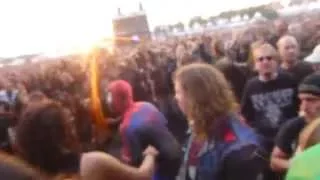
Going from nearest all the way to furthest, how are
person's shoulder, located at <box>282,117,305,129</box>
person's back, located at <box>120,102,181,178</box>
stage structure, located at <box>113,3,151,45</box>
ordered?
person's shoulder, located at <box>282,117,305,129</box> → person's back, located at <box>120,102,181,178</box> → stage structure, located at <box>113,3,151,45</box>

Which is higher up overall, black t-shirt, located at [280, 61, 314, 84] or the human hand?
black t-shirt, located at [280, 61, 314, 84]

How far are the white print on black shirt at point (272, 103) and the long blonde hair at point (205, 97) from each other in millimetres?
2051

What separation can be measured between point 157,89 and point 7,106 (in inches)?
80.5

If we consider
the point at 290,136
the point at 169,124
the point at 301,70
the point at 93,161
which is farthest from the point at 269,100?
the point at 93,161

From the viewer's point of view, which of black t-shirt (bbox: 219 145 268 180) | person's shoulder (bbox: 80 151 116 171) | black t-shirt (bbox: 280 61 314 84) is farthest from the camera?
black t-shirt (bbox: 280 61 314 84)

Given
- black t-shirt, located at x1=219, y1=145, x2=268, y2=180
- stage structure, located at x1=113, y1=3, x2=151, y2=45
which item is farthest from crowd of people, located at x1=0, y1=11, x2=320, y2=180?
stage structure, located at x1=113, y1=3, x2=151, y2=45

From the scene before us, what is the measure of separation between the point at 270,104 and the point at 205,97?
2232 mm

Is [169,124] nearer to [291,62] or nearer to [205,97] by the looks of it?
[291,62]

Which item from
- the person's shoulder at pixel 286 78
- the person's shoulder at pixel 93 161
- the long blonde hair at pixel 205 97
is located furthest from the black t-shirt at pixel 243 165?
the person's shoulder at pixel 286 78

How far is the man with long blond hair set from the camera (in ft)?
11.9

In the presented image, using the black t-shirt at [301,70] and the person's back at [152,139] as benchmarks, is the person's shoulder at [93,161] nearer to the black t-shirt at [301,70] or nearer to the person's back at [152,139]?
the person's back at [152,139]

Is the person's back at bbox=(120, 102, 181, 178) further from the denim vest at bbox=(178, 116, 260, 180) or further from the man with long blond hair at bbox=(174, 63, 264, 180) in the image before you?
the denim vest at bbox=(178, 116, 260, 180)

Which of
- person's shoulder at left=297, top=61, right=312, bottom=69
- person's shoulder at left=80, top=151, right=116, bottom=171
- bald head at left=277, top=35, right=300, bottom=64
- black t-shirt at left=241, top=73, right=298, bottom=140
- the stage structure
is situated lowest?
the stage structure

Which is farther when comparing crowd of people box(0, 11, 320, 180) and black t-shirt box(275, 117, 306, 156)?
black t-shirt box(275, 117, 306, 156)
